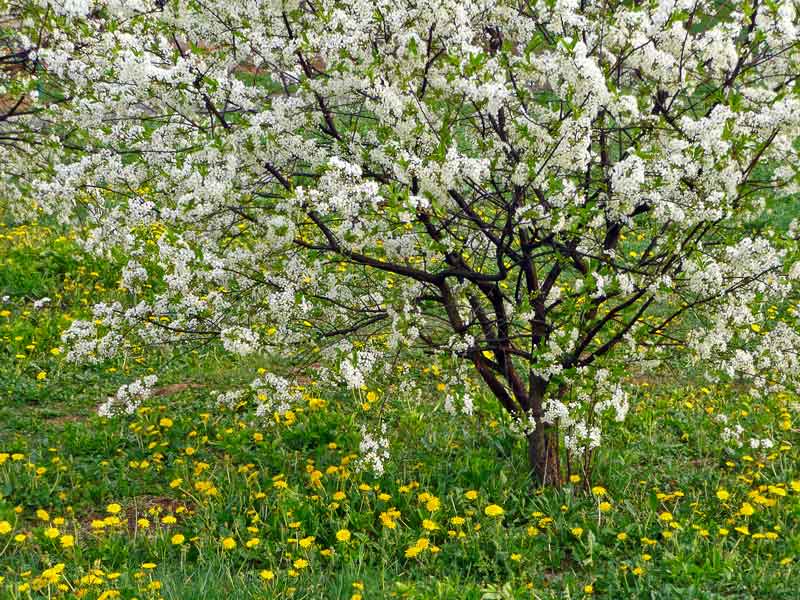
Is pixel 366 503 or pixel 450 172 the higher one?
pixel 450 172

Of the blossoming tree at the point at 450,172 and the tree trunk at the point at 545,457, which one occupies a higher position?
the blossoming tree at the point at 450,172

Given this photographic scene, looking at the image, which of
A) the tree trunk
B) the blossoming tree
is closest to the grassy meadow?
the tree trunk

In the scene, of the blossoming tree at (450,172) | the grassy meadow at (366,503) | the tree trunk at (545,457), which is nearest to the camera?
the blossoming tree at (450,172)

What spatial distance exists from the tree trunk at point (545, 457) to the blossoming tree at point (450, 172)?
20 millimetres

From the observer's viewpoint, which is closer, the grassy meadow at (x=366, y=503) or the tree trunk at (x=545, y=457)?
the grassy meadow at (x=366, y=503)

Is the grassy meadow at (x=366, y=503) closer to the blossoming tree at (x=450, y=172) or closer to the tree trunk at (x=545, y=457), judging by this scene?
the tree trunk at (x=545, y=457)

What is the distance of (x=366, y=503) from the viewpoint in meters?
4.95

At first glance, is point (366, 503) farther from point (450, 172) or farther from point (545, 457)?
point (450, 172)

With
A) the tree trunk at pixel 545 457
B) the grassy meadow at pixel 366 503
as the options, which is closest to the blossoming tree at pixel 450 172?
the tree trunk at pixel 545 457

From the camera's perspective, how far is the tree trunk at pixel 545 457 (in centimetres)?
504

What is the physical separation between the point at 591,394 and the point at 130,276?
259 cm

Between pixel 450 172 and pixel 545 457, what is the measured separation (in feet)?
7.06

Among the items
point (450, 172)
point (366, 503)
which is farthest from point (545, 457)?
point (450, 172)

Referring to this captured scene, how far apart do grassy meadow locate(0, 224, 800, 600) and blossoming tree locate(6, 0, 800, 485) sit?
50cm
